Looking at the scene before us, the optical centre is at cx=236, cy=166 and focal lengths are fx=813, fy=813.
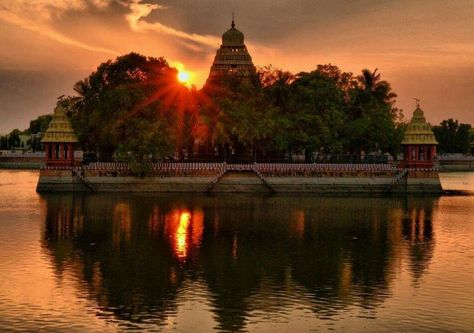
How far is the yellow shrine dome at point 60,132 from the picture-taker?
77.2 meters

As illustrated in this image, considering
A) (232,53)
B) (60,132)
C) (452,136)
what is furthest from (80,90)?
(452,136)

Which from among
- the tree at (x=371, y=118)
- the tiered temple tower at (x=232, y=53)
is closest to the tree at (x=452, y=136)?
the tiered temple tower at (x=232, y=53)

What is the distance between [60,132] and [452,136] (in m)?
113

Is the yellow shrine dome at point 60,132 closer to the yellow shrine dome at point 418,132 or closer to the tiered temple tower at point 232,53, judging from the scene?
the yellow shrine dome at point 418,132

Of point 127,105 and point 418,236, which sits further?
point 127,105

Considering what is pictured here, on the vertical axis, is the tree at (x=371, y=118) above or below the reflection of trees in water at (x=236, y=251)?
above

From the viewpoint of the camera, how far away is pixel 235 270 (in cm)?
3381

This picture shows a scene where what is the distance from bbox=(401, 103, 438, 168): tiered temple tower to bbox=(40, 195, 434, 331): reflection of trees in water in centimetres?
1413

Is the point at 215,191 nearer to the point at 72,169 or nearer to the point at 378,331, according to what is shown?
the point at 72,169

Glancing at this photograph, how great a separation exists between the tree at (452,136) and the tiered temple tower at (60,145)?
109 m

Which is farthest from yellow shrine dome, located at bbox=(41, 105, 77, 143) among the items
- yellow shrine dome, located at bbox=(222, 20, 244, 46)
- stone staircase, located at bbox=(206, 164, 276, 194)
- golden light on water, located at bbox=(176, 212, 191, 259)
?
yellow shrine dome, located at bbox=(222, 20, 244, 46)

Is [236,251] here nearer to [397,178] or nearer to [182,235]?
[182,235]

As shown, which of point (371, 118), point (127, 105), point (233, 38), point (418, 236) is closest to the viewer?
point (418, 236)

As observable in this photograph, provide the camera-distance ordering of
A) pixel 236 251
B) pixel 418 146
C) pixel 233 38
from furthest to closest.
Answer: pixel 233 38
pixel 418 146
pixel 236 251
